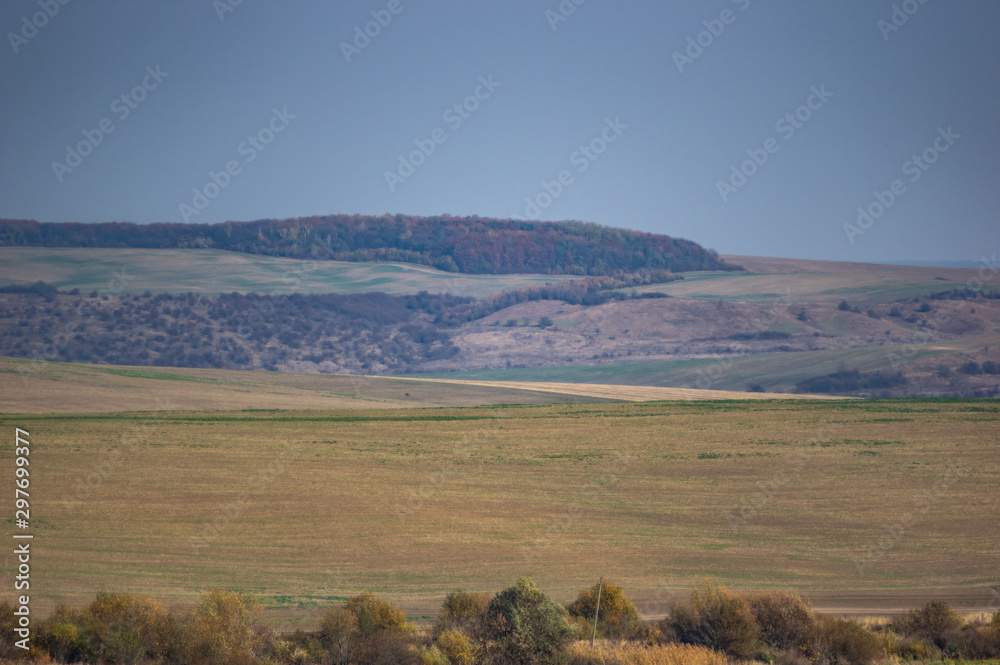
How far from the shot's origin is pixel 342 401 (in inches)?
2216

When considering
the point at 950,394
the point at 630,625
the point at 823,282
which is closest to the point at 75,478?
the point at 630,625

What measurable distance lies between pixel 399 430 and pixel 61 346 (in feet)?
240

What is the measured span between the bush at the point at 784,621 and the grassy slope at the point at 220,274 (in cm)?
10785

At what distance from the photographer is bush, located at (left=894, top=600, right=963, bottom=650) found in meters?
15.5

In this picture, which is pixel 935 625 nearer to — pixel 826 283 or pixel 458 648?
pixel 458 648

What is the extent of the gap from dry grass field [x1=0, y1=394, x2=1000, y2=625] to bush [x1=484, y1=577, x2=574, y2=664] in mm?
3229

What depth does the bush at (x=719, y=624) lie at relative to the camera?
14.9 metres

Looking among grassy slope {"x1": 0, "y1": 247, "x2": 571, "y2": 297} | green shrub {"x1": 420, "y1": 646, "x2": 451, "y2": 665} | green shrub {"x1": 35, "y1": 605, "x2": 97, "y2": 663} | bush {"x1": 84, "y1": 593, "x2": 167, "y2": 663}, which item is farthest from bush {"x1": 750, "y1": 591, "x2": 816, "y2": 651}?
grassy slope {"x1": 0, "y1": 247, "x2": 571, "y2": 297}

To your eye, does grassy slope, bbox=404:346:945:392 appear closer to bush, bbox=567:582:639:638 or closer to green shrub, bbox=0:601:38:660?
bush, bbox=567:582:639:638

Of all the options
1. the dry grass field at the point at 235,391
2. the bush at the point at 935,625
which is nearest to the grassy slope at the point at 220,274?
the dry grass field at the point at 235,391

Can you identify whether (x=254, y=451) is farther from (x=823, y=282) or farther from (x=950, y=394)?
(x=823, y=282)

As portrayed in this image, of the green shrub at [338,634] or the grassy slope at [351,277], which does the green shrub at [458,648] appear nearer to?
the green shrub at [338,634]

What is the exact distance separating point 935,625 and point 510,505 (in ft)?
44.1

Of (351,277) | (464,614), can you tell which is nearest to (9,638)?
(464,614)
